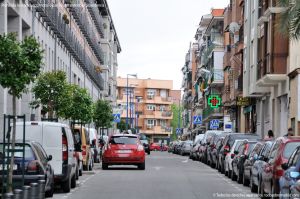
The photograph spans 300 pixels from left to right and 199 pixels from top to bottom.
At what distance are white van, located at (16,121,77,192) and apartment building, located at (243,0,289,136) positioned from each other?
59.9ft

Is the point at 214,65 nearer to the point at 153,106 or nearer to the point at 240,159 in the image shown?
the point at 240,159

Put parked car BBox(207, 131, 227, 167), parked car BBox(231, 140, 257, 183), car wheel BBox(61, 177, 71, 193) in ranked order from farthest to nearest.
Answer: parked car BBox(207, 131, 227, 167)
parked car BBox(231, 140, 257, 183)
car wheel BBox(61, 177, 71, 193)

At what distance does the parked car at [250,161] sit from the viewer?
25.6 meters

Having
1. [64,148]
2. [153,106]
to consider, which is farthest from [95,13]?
[153,106]

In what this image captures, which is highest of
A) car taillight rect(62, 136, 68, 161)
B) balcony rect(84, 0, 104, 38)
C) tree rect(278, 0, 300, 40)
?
balcony rect(84, 0, 104, 38)

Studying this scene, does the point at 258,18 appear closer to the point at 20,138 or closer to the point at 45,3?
the point at 45,3

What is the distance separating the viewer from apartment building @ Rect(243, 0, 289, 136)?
142 feet

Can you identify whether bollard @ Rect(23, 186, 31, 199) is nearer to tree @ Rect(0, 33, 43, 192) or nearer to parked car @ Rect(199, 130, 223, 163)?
tree @ Rect(0, 33, 43, 192)

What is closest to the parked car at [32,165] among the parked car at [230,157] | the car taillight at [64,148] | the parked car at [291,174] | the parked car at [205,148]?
the car taillight at [64,148]

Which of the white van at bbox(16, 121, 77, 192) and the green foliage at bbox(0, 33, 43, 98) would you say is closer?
the green foliage at bbox(0, 33, 43, 98)

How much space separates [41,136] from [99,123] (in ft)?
158

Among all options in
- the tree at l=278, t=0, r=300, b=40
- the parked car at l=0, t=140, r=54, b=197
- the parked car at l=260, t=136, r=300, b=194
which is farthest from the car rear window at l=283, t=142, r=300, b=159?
the parked car at l=0, t=140, r=54, b=197

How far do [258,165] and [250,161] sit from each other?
3.10 metres

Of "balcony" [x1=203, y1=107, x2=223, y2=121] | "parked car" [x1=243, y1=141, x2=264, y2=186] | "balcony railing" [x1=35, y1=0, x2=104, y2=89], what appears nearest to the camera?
"parked car" [x1=243, y1=141, x2=264, y2=186]
